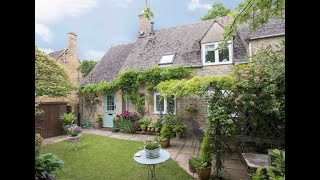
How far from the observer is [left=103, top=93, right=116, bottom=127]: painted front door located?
14211mm

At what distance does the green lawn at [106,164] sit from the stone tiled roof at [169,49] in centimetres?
630

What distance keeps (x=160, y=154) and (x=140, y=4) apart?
3.82 metres

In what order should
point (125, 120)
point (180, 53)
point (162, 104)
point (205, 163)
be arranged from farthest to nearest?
point (180, 53) < point (125, 120) < point (162, 104) < point (205, 163)

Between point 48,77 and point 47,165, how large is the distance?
8.60 meters

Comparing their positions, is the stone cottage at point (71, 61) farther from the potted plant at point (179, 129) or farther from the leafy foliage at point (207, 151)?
the leafy foliage at point (207, 151)

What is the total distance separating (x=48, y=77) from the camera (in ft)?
33.2

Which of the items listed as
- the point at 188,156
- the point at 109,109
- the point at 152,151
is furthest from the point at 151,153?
the point at 109,109

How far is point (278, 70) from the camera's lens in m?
5.12

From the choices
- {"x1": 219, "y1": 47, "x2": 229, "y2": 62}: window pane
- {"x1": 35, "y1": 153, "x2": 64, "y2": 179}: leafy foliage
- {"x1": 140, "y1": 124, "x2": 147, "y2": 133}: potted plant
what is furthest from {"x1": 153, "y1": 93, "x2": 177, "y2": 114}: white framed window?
{"x1": 35, "y1": 153, "x2": 64, "y2": 179}: leafy foliage

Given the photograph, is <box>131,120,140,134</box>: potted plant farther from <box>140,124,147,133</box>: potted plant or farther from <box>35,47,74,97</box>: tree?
<box>35,47,74,97</box>: tree

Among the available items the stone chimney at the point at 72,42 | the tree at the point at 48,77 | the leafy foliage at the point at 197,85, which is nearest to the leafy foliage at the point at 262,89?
the leafy foliage at the point at 197,85

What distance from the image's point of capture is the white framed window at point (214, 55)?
11.1m

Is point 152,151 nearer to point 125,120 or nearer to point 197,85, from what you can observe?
point 197,85
